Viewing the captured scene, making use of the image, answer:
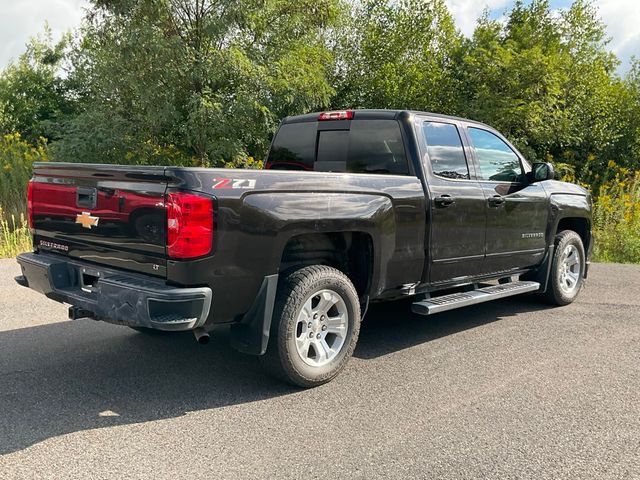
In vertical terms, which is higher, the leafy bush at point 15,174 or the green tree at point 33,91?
the green tree at point 33,91

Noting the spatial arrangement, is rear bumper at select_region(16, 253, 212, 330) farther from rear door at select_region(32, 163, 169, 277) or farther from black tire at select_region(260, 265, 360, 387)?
black tire at select_region(260, 265, 360, 387)

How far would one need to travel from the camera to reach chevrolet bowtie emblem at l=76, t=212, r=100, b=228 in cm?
383

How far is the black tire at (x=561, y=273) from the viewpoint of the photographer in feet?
20.9

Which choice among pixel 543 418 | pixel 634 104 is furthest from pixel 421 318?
pixel 634 104

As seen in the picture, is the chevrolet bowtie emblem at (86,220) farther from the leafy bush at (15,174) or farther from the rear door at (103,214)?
the leafy bush at (15,174)

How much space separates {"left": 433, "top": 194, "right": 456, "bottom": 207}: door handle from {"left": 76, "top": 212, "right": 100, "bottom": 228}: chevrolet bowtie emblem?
2619 mm

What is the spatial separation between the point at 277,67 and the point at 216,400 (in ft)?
29.5

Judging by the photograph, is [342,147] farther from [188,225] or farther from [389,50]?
[389,50]

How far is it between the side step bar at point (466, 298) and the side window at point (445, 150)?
1.07 metres

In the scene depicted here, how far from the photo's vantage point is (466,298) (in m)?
5.04

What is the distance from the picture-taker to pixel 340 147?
516 cm

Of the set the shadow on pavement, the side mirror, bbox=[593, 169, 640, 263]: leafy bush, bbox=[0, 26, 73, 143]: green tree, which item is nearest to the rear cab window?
the shadow on pavement

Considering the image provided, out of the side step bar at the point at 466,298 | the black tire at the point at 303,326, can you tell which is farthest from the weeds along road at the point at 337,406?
the side step bar at the point at 466,298

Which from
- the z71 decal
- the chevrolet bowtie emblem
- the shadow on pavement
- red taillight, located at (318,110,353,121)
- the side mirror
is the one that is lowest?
the shadow on pavement
